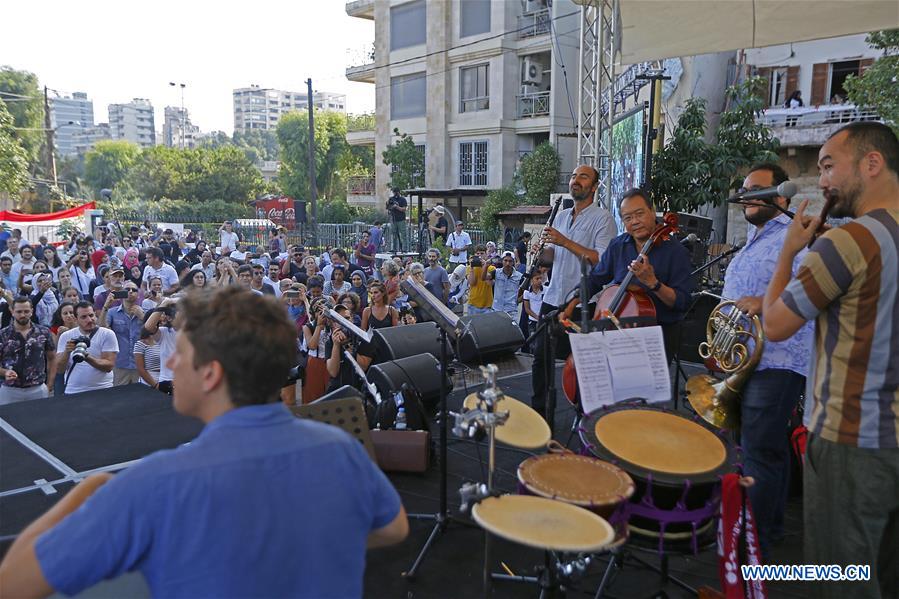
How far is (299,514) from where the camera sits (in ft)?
4.51

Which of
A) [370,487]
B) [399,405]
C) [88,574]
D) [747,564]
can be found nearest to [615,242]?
[399,405]

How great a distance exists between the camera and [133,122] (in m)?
181

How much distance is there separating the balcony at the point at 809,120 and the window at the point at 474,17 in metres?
14.8

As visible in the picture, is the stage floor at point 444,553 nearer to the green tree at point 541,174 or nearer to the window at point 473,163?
the green tree at point 541,174

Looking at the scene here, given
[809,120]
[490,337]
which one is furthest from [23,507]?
[809,120]

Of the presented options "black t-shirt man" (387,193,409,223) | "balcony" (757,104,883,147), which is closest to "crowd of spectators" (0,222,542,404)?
"black t-shirt man" (387,193,409,223)

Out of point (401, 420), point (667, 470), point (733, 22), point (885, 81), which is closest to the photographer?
point (667, 470)

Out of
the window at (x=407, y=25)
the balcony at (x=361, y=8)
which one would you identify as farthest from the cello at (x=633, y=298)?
the balcony at (x=361, y=8)

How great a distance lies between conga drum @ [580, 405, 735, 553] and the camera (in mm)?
2502

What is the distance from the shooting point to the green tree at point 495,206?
2403cm

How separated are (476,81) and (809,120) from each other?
15.5 m

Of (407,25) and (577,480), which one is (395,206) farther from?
(577,480)

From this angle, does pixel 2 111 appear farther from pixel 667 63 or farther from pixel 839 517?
pixel 839 517

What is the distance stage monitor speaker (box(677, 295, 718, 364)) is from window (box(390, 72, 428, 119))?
25.7 metres
